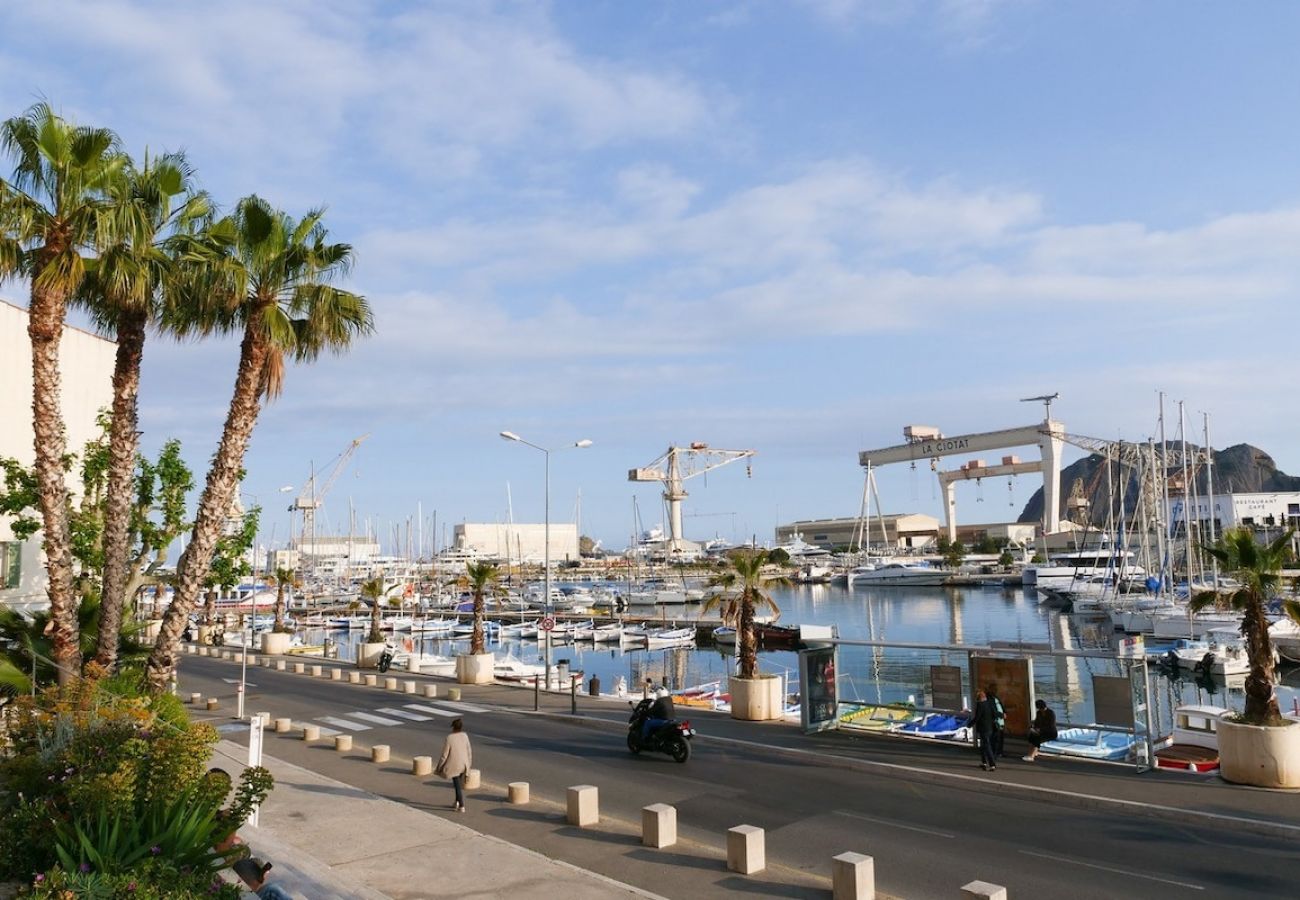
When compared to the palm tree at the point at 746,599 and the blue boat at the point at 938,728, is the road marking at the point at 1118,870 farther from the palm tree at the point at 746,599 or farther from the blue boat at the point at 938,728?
the palm tree at the point at 746,599

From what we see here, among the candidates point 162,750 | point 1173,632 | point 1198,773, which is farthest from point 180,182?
point 1173,632

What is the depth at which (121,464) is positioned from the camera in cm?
1717

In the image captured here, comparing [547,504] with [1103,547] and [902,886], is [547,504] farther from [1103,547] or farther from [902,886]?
[1103,547]

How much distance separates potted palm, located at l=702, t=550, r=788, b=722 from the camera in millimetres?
22000

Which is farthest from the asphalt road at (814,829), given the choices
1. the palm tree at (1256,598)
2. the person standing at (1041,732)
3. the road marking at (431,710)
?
the road marking at (431,710)

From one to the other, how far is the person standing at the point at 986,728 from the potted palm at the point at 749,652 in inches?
245

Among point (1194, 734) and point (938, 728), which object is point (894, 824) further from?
point (1194, 734)

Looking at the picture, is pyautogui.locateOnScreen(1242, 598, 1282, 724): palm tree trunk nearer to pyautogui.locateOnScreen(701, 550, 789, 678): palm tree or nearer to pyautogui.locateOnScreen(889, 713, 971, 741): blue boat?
pyautogui.locateOnScreen(889, 713, 971, 741): blue boat

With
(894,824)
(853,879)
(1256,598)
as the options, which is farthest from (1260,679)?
(853,879)

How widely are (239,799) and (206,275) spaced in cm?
1150

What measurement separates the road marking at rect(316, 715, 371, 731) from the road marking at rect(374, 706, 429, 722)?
1.29 meters

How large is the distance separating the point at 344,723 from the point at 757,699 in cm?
1062

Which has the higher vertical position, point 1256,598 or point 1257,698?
point 1256,598

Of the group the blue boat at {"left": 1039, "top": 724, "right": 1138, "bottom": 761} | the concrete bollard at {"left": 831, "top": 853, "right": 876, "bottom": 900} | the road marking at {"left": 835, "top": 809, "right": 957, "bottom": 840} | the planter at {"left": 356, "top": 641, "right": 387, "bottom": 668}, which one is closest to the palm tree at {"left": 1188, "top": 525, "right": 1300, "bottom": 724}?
the blue boat at {"left": 1039, "top": 724, "right": 1138, "bottom": 761}
